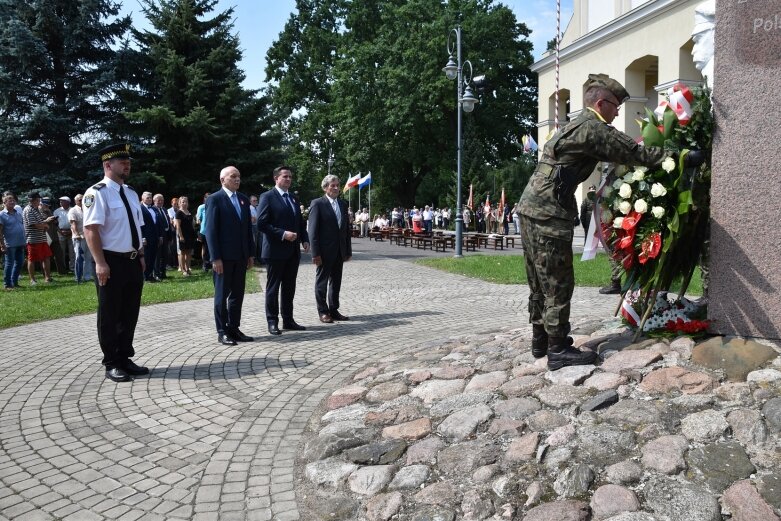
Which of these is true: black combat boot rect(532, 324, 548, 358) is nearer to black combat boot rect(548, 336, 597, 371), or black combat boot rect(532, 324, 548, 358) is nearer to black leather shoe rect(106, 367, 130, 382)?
black combat boot rect(548, 336, 597, 371)

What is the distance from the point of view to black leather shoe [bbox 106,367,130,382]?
5.52m

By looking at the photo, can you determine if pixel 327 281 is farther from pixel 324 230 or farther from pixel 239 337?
pixel 239 337

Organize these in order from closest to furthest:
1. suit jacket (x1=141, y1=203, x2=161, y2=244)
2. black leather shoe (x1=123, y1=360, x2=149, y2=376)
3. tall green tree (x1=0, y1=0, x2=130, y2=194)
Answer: black leather shoe (x1=123, y1=360, x2=149, y2=376), suit jacket (x1=141, y1=203, x2=161, y2=244), tall green tree (x1=0, y1=0, x2=130, y2=194)

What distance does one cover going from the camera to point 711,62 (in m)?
4.56

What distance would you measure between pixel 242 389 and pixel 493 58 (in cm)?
3722

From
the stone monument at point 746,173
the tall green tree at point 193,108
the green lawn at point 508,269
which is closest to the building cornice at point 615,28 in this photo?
the green lawn at point 508,269

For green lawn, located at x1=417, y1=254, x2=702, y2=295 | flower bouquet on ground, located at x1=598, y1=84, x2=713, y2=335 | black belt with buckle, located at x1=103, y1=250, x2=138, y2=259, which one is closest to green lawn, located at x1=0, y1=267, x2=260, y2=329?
black belt with buckle, located at x1=103, y1=250, x2=138, y2=259

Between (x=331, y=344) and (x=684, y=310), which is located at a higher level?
(x=684, y=310)

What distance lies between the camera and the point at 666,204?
423 centimetres

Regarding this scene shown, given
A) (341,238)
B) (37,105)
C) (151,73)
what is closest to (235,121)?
(151,73)

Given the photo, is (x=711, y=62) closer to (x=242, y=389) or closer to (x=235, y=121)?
(x=242, y=389)

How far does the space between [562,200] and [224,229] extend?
13.0 ft

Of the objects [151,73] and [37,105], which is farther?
[151,73]

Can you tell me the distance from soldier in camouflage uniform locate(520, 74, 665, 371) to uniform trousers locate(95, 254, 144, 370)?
11.6 feet
